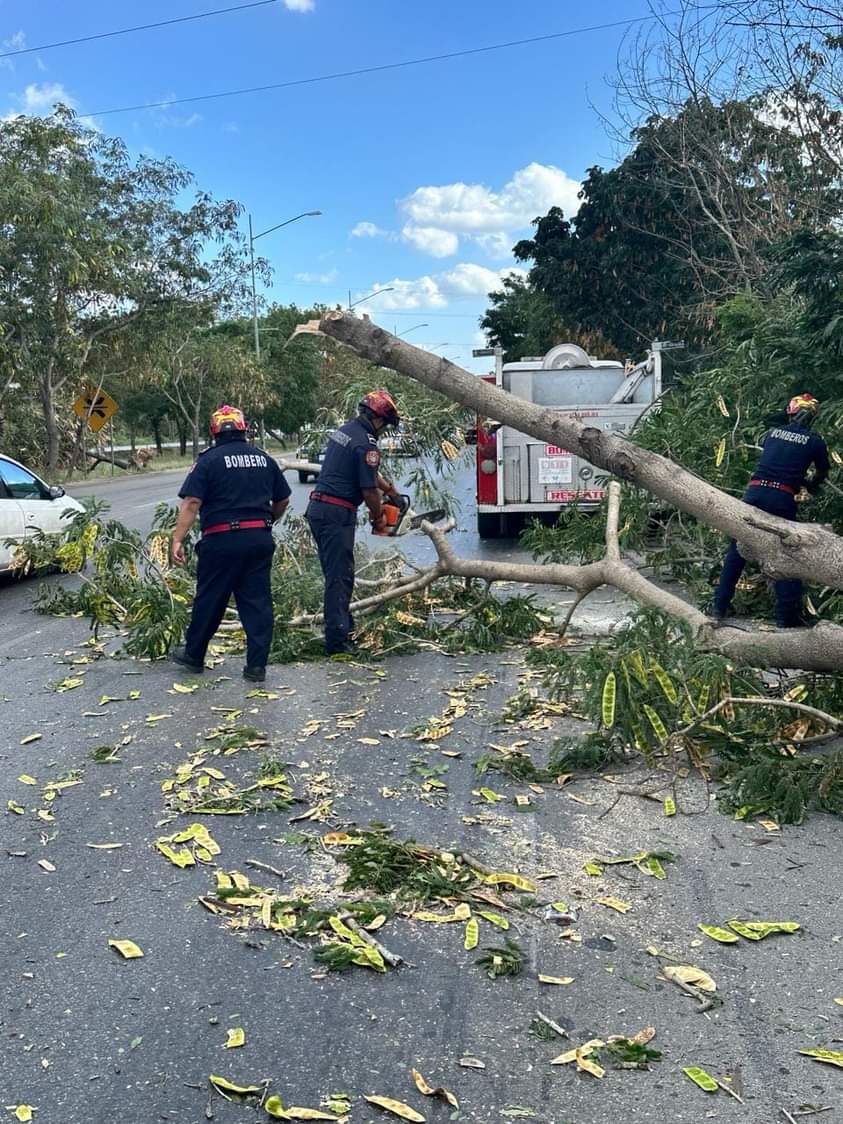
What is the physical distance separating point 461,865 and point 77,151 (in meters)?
27.3

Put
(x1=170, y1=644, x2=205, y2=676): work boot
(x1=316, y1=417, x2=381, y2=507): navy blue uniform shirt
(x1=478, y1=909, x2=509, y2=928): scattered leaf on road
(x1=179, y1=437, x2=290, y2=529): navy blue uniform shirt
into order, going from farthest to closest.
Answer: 1. (x1=316, y1=417, x2=381, y2=507): navy blue uniform shirt
2. (x1=170, y1=644, x2=205, y2=676): work boot
3. (x1=179, y1=437, x2=290, y2=529): navy blue uniform shirt
4. (x1=478, y1=909, x2=509, y2=928): scattered leaf on road

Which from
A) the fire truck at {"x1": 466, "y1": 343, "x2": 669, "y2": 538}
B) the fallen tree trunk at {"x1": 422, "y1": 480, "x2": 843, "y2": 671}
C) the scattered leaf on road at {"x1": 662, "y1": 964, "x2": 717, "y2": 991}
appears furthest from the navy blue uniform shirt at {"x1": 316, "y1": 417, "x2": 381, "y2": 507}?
the scattered leaf on road at {"x1": 662, "y1": 964, "x2": 717, "y2": 991}

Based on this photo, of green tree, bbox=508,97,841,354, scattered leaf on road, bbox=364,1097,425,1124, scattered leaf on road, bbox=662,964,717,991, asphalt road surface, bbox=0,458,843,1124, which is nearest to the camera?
scattered leaf on road, bbox=364,1097,425,1124

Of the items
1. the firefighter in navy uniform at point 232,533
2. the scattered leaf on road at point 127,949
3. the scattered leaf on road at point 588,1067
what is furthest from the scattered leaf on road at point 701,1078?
the firefighter in navy uniform at point 232,533

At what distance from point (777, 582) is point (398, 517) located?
8.61 feet

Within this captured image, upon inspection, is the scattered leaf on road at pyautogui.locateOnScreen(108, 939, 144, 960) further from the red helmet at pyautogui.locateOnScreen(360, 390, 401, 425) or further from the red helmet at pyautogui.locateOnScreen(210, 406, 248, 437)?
the red helmet at pyautogui.locateOnScreen(360, 390, 401, 425)

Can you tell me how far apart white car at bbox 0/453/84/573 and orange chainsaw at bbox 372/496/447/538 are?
4240 millimetres

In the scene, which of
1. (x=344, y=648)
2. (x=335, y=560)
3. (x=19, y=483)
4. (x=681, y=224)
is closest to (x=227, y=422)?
(x=335, y=560)

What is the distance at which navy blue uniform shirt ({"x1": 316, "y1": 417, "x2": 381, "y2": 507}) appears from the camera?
7.14 m

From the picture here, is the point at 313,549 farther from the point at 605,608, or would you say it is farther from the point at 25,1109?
the point at 25,1109

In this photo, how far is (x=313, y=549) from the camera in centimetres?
927

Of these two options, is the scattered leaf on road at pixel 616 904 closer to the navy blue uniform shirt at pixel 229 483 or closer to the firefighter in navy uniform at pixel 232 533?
the firefighter in navy uniform at pixel 232 533

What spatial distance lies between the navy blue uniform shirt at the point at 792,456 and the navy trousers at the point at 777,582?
0.10 m

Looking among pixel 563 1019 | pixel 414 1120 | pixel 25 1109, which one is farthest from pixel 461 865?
pixel 25 1109
